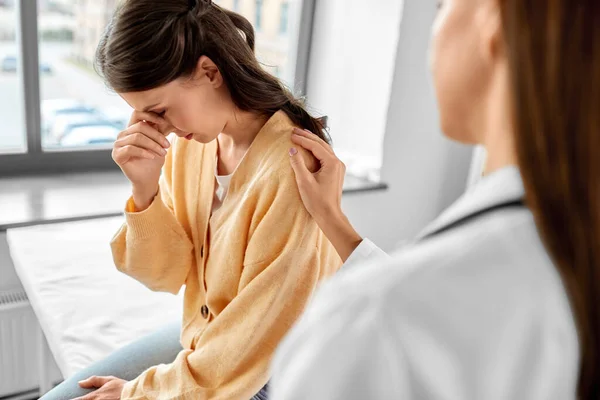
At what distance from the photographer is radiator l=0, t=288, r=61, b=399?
1.51 m

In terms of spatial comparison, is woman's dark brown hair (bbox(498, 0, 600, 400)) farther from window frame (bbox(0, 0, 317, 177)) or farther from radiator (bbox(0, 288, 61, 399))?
radiator (bbox(0, 288, 61, 399))

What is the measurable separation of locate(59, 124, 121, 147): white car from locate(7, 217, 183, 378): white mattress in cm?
47

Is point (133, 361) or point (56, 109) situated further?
point (56, 109)

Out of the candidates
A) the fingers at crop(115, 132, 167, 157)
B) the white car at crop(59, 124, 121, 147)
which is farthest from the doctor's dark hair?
the white car at crop(59, 124, 121, 147)

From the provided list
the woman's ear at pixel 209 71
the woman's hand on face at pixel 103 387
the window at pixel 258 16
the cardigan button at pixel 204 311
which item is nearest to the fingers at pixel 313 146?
the woman's ear at pixel 209 71

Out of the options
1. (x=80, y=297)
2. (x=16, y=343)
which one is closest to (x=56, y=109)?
(x=16, y=343)

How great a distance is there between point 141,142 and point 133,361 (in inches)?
16.9

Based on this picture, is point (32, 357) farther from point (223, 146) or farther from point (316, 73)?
point (316, 73)

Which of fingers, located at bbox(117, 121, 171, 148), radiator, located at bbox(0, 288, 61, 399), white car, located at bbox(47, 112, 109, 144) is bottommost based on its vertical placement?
radiator, located at bbox(0, 288, 61, 399)

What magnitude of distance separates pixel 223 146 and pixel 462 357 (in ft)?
2.61

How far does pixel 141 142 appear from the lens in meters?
0.96

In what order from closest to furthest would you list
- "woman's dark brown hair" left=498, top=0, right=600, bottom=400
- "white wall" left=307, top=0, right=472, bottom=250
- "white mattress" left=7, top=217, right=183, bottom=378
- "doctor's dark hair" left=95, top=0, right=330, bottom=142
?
"woman's dark brown hair" left=498, top=0, right=600, bottom=400, "doctor's dark hair" left=95, top=0, right=330, bottom=142, "white mattress" left=7, top=217, right=183, bottom=378, "white wall" left=307, top=0, right=472, bottom=250

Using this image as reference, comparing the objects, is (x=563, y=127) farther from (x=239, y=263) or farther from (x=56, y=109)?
(x=56, y=109)

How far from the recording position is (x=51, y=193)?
5.77 feet
